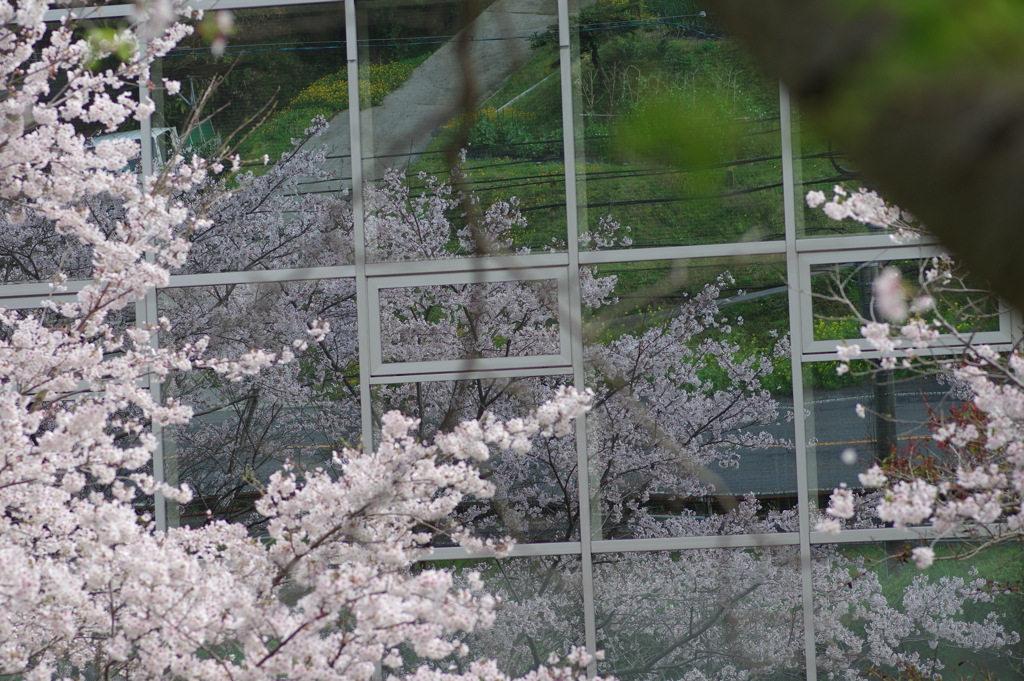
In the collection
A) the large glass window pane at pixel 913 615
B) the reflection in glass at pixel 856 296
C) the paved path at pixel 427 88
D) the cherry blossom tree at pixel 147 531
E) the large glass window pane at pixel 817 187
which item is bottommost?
the large glass window pane at pixel 913 615

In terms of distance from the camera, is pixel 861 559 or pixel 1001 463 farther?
pixel 861 559

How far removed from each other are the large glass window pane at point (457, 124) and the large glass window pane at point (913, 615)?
213cm

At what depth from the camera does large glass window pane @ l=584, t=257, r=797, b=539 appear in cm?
459

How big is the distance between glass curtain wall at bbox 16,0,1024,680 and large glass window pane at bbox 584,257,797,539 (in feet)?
0.04

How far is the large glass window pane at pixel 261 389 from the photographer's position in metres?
4.71

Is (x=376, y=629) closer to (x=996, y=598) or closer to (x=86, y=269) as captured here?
(x=86, y=269)

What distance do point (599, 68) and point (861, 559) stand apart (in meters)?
2.68

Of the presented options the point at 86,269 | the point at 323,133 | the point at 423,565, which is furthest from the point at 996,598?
the point at 86,269

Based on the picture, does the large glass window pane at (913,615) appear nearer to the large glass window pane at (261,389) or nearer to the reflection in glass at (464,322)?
the reflection in glass at (464,322)

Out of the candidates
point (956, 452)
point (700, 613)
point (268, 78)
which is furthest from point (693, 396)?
point (268, 78)

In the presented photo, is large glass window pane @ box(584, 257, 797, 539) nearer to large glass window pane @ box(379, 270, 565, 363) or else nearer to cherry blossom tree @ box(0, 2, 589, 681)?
large glass window pane @ box(379, 270, 565, 363)

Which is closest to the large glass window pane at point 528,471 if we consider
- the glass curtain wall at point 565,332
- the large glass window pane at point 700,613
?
the glass curtain wall at point 565,332

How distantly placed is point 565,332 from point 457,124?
3.74ft

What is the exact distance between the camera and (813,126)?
32cm
